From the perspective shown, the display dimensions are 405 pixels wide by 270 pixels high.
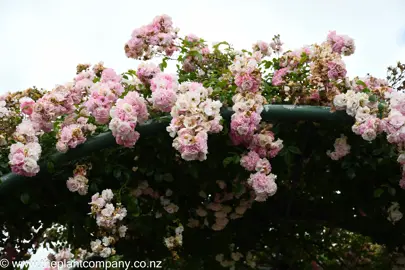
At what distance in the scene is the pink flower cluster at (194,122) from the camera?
2.79 metres

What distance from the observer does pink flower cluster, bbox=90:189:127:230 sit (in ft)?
9.79

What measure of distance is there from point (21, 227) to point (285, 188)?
2.06 m

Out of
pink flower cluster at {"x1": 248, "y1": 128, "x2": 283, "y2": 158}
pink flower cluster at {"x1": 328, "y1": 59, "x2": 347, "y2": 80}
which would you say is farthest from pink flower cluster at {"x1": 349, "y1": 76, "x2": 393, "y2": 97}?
pink flower cluster at {"x1": 248, "y1": 128, "x2": 283, "y2": 158}

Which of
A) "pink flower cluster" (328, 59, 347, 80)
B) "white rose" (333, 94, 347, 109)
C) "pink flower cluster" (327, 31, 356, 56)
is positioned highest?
"pink flower cluster" (327, 31, 356, 56)

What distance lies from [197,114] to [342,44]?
4.64ft

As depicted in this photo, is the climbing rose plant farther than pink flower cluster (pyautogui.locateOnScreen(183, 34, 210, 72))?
No

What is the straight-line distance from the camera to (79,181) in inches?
125

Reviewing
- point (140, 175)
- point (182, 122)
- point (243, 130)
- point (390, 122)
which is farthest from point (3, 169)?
point (390, 122)

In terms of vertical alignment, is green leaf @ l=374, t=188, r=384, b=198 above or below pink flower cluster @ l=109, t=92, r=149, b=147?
below

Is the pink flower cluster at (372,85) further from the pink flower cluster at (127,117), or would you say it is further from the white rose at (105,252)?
the white rose at (105,252)

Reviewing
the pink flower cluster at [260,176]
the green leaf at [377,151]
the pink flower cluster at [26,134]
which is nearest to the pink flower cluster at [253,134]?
the pink flower cluster at [260,176]

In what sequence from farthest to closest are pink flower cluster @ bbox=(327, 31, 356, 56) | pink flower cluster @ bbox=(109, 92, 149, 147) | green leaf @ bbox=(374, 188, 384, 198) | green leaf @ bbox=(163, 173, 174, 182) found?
pink flower cluster @ bbox=(327, 31, 356, 56), green leaf @ bbox=(163, 173, 174, 182), green leaf @ bbox=(374, 188, 384, 198), pink flower cluster @ bbox=(109, 92, 149, 147)

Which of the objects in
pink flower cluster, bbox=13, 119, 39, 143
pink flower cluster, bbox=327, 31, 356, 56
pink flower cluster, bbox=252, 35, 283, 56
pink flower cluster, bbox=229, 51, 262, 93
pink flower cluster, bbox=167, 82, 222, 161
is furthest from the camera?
pink flower cluster, bbox=252, 35, 283, 56

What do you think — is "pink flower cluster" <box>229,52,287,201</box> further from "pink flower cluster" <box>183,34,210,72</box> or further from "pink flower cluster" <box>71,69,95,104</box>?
"pink flower cluster" <box>71,69,95,104</box>
